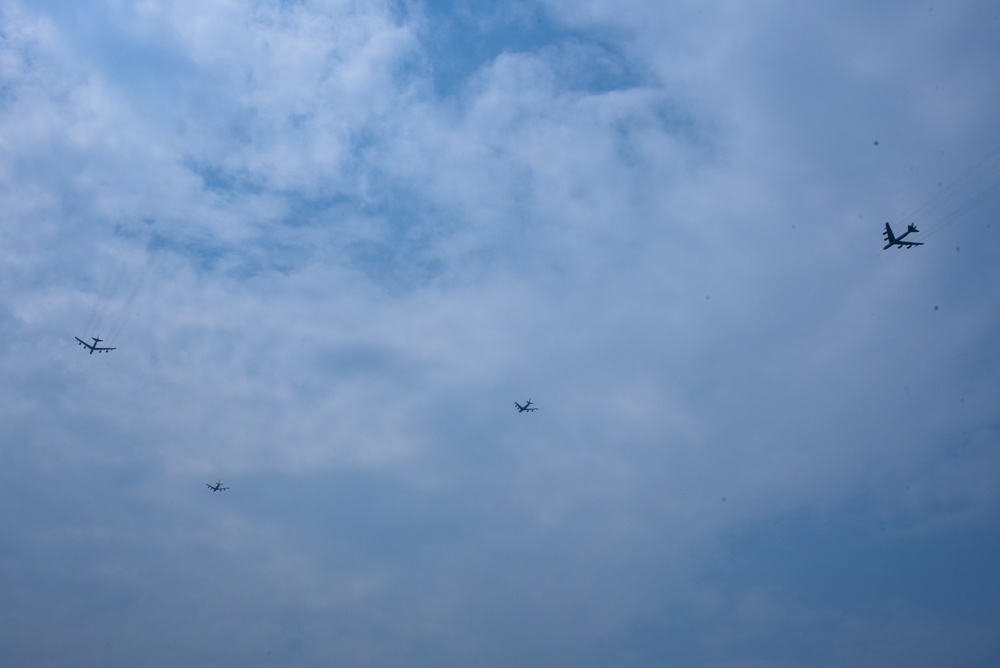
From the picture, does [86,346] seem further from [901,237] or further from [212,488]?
[901,237]

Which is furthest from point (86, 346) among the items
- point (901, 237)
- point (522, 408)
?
point (901, 237)

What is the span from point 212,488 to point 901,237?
438 feet

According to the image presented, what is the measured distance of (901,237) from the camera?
246 feet

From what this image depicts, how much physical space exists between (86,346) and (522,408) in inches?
3165

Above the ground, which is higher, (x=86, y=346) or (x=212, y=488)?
(x=86, y=346)

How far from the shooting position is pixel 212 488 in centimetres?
11838

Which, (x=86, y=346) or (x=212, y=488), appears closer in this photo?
(x=86, y=346)

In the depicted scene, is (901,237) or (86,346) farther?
(86,346)

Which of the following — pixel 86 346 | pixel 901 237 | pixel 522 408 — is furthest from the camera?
pixel 522 408

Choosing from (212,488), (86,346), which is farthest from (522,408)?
(86,346)

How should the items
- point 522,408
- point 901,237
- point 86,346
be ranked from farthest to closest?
point 522,408 → point 86,346 → point 901,237

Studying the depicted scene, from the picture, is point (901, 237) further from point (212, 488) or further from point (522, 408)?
point (212, 488)

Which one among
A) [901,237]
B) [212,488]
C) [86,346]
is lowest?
[212,488]

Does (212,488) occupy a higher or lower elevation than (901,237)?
lower
